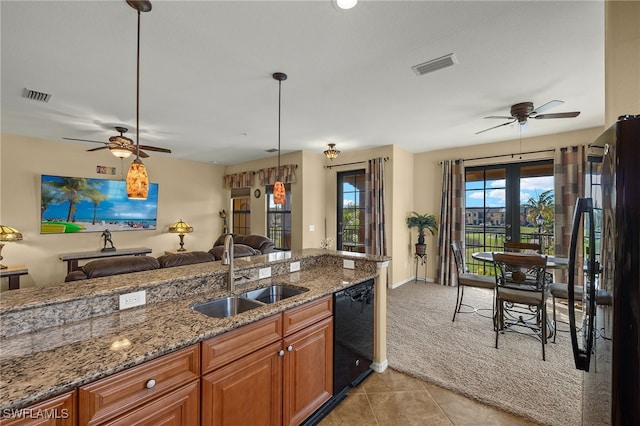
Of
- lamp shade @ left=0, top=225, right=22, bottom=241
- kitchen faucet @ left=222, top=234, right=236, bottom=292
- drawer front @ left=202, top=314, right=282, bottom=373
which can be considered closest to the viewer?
drawer front @ left=202, top=314, right=282, bottom=373

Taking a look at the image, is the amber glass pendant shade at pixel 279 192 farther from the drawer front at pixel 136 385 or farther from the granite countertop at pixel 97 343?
the drawer front at pixel 136 385

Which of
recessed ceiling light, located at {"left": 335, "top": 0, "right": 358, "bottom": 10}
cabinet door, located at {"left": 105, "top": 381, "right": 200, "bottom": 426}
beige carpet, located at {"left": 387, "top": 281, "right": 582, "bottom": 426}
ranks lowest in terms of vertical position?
beige carpet, located at {"left": 387, "top": 281, "right": 582, "bottom": 426}

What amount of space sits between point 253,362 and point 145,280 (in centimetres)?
85

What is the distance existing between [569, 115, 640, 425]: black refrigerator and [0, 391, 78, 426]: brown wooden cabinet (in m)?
1.80

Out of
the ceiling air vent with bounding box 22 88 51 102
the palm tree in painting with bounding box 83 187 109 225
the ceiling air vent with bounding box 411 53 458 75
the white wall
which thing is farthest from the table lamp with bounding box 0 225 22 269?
the ceiling air vent with bounding box 411 53 458 75

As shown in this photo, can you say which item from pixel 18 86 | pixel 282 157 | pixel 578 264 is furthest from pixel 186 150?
pixel 578 264

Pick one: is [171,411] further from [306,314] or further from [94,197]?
[94,197]

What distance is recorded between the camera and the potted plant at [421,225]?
5.50 metres

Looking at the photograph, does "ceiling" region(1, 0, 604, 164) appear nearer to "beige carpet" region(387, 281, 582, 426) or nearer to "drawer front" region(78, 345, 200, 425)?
"drawer front" region(78, 345, 200, 425)

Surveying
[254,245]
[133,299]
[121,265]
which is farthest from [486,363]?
[254,245]

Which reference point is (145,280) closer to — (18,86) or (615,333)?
(615,333)

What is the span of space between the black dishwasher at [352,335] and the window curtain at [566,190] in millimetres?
3841

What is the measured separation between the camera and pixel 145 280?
1729mm

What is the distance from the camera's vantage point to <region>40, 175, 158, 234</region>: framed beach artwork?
5000 millimetres
